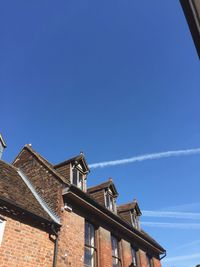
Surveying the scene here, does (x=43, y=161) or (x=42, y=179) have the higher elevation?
(x=43, y=161)

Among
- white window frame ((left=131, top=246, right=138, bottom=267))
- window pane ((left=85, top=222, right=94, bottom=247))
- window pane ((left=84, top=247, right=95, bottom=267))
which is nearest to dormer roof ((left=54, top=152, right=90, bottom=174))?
window pane ((left=85, top=222, right=94, bottom=247))

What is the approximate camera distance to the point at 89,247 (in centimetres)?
1133

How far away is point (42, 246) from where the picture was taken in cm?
885

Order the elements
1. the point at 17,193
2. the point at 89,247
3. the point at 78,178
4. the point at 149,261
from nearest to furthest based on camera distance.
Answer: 1. the point at 17,193
2. the point at 89,247
3. the point at 78,178
4. the point at 149,261

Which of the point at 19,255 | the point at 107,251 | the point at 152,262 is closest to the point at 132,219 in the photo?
the point at 152,262

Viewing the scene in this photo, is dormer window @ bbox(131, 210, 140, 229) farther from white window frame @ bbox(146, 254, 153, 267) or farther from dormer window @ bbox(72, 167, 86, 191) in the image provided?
dormer window @ bbox(72, 167, 86, 191)

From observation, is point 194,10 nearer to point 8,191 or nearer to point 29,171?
point 8,191

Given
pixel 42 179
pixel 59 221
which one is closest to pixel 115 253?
pixel 59 221

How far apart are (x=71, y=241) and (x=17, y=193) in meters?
2.84

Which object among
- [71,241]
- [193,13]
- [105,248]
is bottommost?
[193,13]

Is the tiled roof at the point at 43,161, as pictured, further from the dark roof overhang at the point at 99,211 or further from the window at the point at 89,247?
the window at the point at 89,247

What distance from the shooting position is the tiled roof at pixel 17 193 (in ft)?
29.2

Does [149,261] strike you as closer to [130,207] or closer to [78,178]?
[130,207]

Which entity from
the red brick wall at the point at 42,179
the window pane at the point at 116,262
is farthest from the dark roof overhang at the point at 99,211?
the window pane at the point at 116,262
